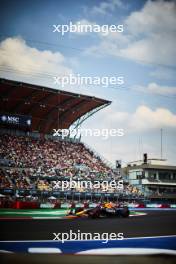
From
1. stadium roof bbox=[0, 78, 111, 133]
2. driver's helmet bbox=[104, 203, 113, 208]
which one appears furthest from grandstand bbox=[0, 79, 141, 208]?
driver's helmet bbox=[104, 203, 113, 208]

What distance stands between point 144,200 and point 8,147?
2.71 metres

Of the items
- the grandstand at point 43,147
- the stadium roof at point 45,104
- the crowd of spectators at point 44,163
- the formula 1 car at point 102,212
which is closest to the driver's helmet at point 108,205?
the formula 1 car at point 102,212

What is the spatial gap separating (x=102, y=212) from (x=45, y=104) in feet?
7.28

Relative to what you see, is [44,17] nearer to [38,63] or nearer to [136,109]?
[38,63]

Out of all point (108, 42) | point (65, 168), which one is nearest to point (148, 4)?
point (108, 42)

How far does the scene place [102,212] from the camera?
6.05m

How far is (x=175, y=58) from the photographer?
18.5 ft

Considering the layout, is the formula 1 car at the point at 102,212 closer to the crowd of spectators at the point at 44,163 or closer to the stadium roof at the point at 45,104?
the crowd of spectators at the point at 44,163

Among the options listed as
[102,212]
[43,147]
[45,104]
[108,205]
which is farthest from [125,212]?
[45,104]

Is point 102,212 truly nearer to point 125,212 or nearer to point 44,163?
point 125,212

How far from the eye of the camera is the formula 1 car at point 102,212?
5730mm

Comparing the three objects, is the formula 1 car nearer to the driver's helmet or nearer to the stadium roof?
the driver's helmet

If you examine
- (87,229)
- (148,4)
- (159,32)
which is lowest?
(87,229)

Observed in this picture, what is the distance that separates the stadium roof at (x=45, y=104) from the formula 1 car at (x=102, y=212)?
1392 mm
